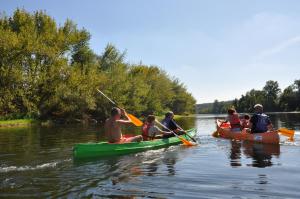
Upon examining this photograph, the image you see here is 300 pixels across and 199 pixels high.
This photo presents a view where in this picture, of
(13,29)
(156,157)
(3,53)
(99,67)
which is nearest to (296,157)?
(156,157)

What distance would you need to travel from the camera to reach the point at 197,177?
10.4 m

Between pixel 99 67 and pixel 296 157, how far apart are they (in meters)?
47.1

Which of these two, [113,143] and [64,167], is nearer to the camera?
[64,167]

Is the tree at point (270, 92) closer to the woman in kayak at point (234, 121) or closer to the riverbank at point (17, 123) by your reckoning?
the riverbank at point (17, 123)

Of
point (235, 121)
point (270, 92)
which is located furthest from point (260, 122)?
point (270, 92)

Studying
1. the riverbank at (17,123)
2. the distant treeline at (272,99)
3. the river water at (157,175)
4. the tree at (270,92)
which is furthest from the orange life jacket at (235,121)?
the tree at (270,92)

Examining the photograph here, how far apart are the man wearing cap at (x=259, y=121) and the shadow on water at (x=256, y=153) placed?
867 millimetres

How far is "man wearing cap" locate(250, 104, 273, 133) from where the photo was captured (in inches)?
747

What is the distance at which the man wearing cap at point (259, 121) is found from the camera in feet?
62.2

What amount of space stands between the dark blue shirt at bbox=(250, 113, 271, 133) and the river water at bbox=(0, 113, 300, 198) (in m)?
3.02

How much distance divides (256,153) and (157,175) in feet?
20.5

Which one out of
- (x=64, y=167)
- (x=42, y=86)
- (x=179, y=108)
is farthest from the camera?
(x=179, y=108)

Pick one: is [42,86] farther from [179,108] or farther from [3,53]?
[179,108]

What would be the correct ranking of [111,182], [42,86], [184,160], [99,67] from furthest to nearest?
[99,67] → [42,86] → [184,160] → [111,182]
